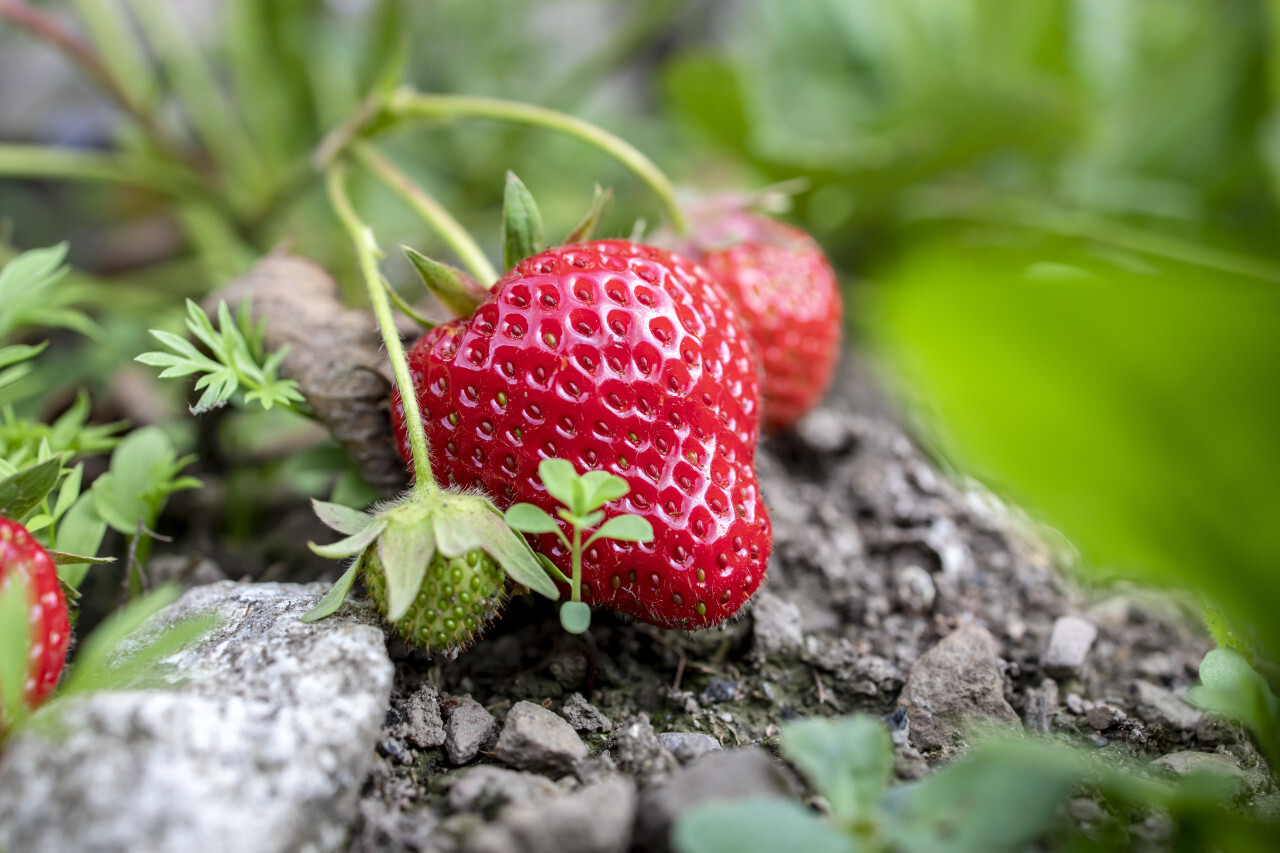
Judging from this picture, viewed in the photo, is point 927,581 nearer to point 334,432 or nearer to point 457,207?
point 334,432

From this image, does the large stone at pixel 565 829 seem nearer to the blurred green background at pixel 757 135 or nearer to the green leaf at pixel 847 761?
the green leaf at pixel 847 761

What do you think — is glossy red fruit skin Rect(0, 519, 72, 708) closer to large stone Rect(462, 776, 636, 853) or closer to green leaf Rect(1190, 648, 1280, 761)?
large stone Rect(462, 776, 636, 853)

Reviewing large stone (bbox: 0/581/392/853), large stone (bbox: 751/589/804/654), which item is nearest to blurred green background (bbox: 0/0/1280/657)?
large stone (bbox: 751/589/804/654)

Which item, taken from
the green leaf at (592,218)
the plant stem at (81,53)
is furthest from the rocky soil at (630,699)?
the plant stem at (81,53)

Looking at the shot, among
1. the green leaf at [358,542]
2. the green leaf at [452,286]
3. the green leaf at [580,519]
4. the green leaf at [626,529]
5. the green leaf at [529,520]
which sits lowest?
the green leaf at [358,542]

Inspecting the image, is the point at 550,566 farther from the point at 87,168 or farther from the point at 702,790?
the point at 87,168

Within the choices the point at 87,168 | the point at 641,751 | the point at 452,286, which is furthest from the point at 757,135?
the point at 641,751
